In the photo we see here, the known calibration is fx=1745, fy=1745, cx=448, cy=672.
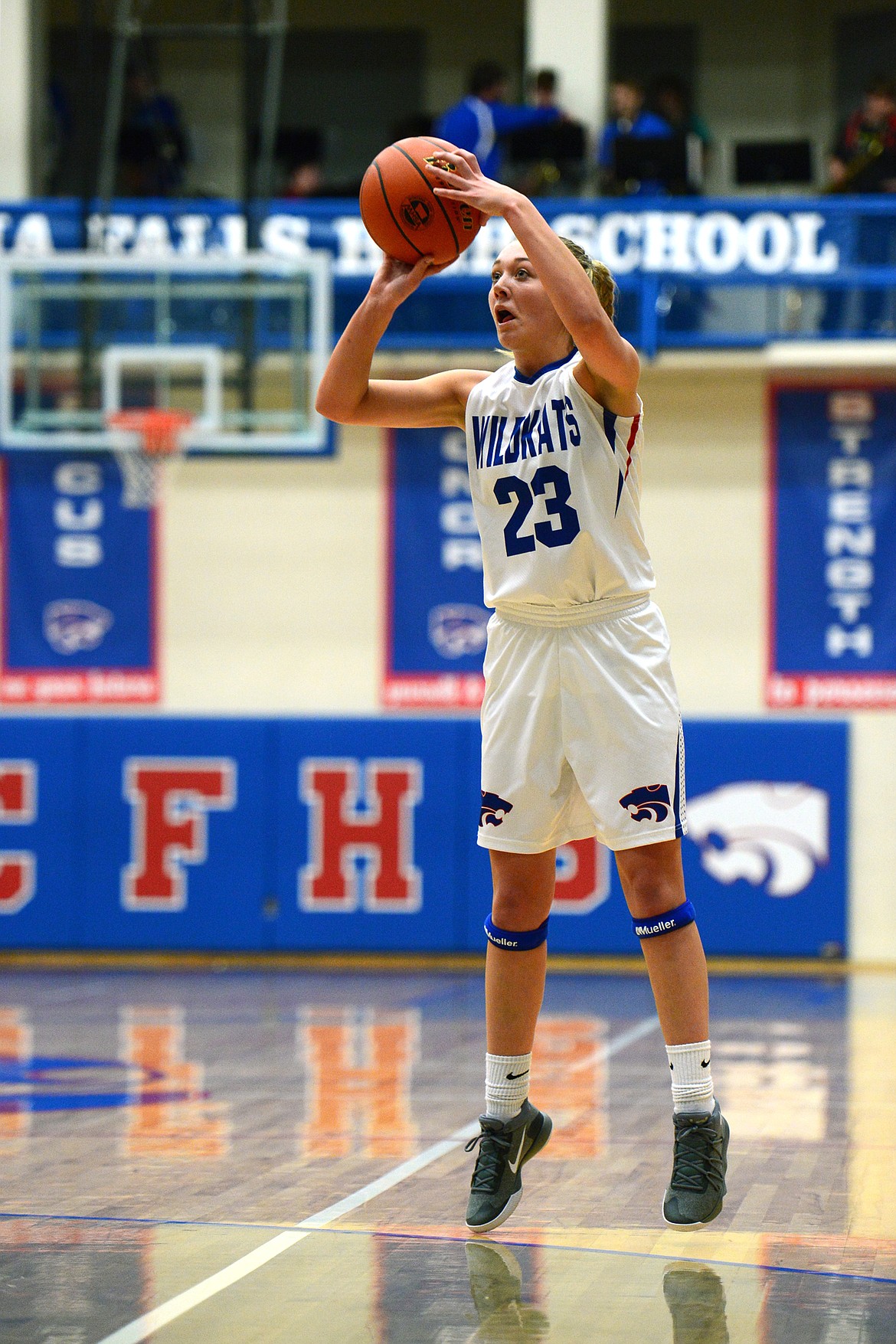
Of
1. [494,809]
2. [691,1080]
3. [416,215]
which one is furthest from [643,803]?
[416,215]

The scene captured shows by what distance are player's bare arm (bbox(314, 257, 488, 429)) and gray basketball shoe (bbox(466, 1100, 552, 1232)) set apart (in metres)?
1.55

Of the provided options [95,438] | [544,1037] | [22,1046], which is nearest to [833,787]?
[544,1037]

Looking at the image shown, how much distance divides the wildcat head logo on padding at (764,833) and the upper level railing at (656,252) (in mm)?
2683

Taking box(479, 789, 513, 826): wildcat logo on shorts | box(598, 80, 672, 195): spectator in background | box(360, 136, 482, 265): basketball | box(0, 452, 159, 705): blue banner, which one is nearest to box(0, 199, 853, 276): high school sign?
box(598, 80, 672, 195): spectator in background

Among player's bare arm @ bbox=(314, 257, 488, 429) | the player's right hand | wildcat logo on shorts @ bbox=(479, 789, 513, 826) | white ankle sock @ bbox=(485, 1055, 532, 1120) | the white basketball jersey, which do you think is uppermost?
the player's right hand

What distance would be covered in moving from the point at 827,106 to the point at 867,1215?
11.2m

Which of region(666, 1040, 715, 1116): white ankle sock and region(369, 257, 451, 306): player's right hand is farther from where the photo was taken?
region(369, 257, 451, 306): player's right hand

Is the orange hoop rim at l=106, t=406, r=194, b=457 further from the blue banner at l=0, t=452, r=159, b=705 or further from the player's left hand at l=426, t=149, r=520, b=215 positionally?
the player's left hand at l=426, t=149, r=520, b=215

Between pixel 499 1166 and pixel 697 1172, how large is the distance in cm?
44

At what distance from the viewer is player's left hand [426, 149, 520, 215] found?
349 cm

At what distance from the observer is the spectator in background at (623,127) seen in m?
10.9

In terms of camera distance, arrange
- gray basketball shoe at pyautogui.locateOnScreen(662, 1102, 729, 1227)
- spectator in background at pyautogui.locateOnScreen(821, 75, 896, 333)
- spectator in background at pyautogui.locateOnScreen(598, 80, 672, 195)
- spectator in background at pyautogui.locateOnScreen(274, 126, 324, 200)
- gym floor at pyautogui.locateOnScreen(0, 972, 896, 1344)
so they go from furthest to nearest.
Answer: spectator in background at pyautogui.locateOnScreen(274, 126, 324, 200) → spectator in background at pyautogui.locateOnScreen(598, 80, 672, 195) → spectator in background at pyautogui.locateOnScreen(821, 75, 896, 333) → gray basketball shoe at pyautogui.locateOnScreen(662, 1102, 729, 1227) → gym floor at pyautogui.locateOnScreen(0, 972, 896, 1344)

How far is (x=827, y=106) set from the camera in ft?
43.9

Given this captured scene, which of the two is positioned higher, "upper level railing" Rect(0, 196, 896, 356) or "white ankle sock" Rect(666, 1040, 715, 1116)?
"upper level railing" Rect(0, 196, 896, 356)
